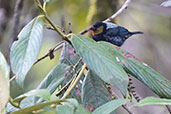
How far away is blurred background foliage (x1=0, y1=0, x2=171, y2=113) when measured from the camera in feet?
9.21

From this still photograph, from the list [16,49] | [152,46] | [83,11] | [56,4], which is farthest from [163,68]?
[16,49]

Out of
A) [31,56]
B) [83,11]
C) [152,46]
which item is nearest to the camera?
[31,56]

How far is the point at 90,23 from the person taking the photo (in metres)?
2.75

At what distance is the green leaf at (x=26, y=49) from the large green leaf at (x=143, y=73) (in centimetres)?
22

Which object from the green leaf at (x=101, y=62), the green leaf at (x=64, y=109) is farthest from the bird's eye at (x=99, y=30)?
the green leaf at (x=64, y=109)

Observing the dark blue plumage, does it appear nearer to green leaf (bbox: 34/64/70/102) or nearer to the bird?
the bird

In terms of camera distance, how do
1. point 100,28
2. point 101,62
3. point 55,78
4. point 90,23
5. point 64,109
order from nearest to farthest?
1. point 64,109
2. point 101,62
3. point 55,78
4. point 100,28
5. point 90,23

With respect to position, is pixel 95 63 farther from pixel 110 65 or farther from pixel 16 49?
pixel 16 49

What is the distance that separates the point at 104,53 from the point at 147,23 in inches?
132

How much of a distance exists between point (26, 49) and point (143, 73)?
366mm

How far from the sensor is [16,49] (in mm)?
846

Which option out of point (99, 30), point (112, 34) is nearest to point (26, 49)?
point (112, 34)

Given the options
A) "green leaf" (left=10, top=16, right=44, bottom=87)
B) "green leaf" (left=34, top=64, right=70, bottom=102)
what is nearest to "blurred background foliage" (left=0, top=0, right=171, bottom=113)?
"green leaf" (left=34, top=64, right=70, bottom=102)

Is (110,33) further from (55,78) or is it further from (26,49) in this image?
(26,49)
